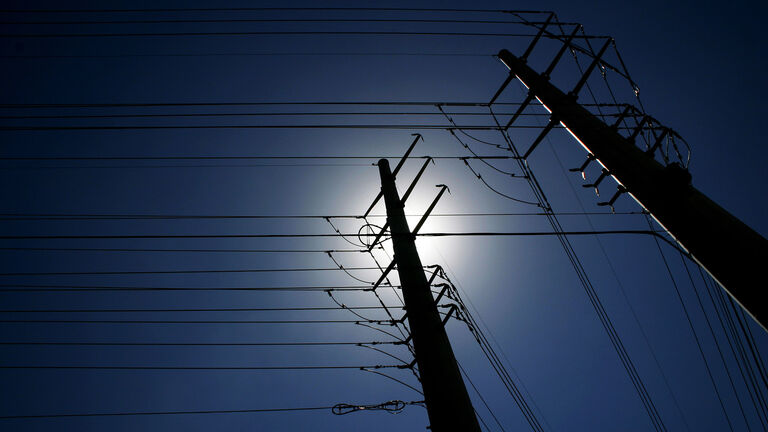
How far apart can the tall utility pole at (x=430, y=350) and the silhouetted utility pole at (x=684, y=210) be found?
3.58 m

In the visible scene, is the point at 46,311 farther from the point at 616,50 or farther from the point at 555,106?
the point at 616,50

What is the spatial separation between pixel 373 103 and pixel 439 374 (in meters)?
5.93

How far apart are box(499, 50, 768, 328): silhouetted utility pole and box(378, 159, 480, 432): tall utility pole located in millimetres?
3583

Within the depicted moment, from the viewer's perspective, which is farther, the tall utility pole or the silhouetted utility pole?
the silhouetted utility pole

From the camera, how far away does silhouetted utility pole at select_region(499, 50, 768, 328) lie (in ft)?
15.5

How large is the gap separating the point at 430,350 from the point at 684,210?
4130mm

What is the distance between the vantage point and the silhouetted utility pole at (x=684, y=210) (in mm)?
Result: 4734

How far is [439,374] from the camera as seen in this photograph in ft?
16.2

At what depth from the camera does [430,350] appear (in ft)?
17.1

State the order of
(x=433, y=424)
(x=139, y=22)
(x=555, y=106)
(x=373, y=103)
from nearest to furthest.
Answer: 1. (x=433, y=424)
2. (x=555, y=106)
3. (x=373, y=103)
4. (x=139, y=22)

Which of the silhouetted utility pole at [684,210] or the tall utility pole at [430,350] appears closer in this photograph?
the tall utility pole at [430,350]

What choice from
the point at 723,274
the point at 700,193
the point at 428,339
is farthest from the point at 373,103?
the point at 723,274

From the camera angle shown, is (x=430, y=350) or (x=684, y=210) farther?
(x=684, y=210)

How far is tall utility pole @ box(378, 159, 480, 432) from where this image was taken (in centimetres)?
462
